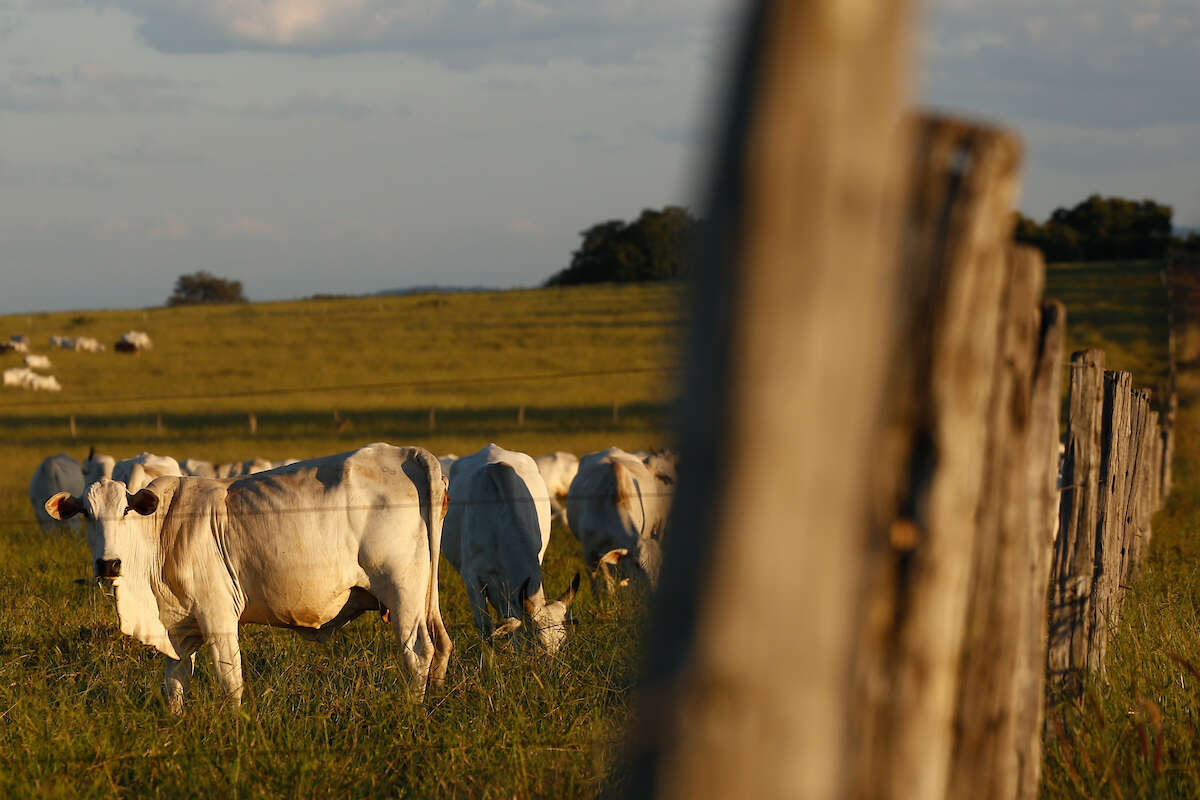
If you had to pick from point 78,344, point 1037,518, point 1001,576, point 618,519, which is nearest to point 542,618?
point 618,519

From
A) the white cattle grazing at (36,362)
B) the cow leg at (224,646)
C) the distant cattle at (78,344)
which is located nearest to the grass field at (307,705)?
the cow leg at (224,646)

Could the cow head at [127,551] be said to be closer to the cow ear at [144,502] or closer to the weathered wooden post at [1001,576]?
the cow ear at [144,502]

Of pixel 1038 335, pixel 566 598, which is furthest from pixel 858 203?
pixel 566 598

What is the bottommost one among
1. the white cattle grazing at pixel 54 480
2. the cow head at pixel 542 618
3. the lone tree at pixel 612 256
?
the white cattle grazing at pixel 54 480

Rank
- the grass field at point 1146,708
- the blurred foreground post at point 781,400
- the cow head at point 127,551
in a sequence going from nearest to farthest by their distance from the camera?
the blurred foreground post at point 781,400 → the grass field at point 1146,708 → the cow head at point 127,551

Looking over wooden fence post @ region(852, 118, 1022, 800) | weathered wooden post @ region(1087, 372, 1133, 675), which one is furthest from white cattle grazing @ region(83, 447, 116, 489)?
wooden fence post @ region(852, 118, 1022, 800)

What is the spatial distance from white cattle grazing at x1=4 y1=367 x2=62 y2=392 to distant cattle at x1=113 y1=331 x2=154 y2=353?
222 inches

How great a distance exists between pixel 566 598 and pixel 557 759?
12.2 ft

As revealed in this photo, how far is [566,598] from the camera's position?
7598 millimetres

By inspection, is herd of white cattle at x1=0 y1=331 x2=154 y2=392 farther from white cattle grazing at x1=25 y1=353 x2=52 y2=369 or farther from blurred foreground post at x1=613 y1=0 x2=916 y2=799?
blurred foreground post at x1=613 y1=0 x2=916 y2=799

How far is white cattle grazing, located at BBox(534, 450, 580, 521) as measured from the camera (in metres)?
16.4

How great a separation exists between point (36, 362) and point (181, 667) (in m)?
37.8

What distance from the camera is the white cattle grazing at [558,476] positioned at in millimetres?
16359

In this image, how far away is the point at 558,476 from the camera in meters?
16.8
